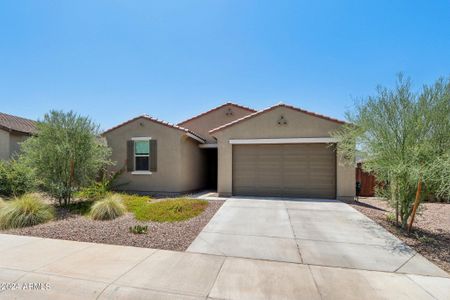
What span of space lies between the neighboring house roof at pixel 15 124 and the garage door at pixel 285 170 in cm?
1412

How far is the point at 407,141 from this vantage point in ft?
22.0

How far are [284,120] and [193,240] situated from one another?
806 cm

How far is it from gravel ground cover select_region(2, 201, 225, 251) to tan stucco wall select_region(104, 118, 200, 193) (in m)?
4.94

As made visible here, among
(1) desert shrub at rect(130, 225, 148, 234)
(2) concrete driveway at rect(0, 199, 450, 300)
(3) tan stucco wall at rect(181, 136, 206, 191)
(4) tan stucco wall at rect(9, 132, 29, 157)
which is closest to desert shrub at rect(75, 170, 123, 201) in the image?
(3) tan stucco wall at rect(181, 136, 206, 191)

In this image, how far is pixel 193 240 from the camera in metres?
5.96

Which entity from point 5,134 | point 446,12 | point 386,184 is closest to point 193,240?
point 386,184

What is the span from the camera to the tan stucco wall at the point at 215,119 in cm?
1706

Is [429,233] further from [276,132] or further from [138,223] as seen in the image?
[138,223]

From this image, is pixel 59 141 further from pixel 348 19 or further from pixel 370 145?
pixel 348 19

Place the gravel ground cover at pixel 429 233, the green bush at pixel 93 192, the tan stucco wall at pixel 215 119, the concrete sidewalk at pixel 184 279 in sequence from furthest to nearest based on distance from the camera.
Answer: the tan stucco wall at pixel 215 119 → the green bush at pixel 93 192 → the gravel ground cover at pixel 429 233 → the concrete sidewalk at pixel 184 279

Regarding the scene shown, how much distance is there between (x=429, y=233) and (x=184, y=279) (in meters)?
7.45

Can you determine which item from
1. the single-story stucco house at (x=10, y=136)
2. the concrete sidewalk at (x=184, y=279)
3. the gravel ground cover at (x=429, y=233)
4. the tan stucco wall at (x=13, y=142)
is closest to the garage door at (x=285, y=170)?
the gravel ground cover at (x=429, y=233)

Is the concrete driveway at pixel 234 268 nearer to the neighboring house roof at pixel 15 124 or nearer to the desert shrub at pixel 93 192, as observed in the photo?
the desert shrub at pixel 93 192

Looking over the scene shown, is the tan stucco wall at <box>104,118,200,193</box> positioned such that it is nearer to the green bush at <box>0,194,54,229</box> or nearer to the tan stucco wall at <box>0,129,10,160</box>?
the green bush at <box>0,194,54,229</box>
